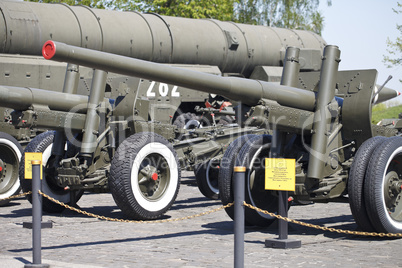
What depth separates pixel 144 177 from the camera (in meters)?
9.72

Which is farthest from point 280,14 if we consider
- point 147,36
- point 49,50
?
point 49,50

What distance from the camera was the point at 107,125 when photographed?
10289mm

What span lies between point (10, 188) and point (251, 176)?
490 cm

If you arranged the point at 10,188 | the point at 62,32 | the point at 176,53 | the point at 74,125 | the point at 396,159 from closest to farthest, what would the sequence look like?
the point at 396,159
the point at 74,125
the point at 10,188
the point at 62,32
the point at 176,53

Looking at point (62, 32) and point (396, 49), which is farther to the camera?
point (396, 49)

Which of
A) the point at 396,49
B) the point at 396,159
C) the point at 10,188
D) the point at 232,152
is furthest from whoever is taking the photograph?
the point at 396,49

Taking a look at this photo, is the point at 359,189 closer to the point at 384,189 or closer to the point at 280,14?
the point at 384,189

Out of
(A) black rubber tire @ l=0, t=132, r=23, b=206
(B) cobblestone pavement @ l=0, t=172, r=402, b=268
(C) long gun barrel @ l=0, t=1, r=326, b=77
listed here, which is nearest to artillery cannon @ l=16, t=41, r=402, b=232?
(B) cobblestone pavement @ l=0, t=172, r=402, b=268

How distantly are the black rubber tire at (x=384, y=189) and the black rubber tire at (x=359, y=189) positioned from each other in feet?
0.23

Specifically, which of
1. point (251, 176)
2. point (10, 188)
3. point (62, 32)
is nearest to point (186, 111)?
point (62, 32)

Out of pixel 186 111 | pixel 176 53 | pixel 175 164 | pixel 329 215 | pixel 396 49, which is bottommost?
pixel 329 215

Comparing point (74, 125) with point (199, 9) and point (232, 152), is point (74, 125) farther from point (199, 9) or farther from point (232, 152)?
point (199, 9)

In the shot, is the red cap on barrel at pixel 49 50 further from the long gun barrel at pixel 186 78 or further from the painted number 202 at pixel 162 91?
the painted number 202 at pixel 162 91

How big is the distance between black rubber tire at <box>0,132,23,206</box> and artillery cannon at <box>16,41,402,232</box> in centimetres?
312
